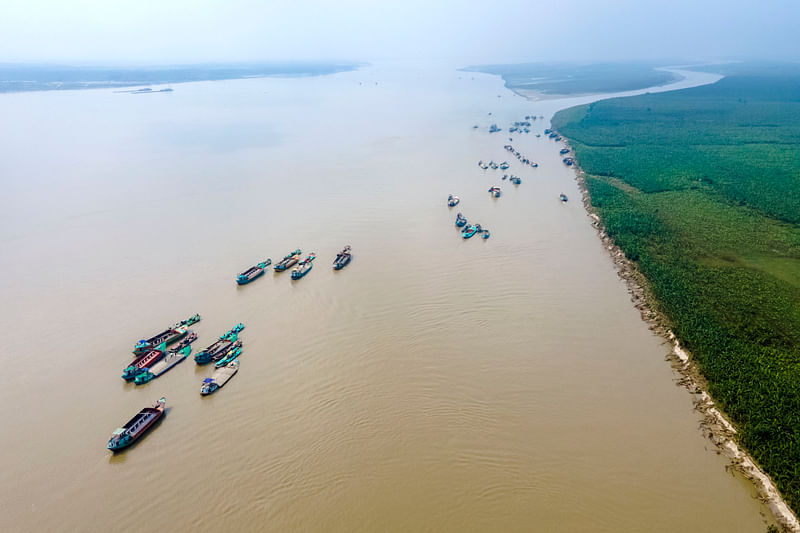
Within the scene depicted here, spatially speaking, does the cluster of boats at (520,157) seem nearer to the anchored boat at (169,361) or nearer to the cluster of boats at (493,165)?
the cluster of boats at (493,165)

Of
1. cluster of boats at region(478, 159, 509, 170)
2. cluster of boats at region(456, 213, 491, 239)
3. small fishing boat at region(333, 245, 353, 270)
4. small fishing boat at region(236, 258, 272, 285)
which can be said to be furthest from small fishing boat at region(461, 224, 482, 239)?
cluster of boats at region(478, 159, 509, 170)

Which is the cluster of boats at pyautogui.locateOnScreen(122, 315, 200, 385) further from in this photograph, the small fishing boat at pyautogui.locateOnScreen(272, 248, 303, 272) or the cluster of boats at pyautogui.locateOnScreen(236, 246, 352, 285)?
the small fishing boat at pyautogui.locateOnScreen(272, 248, 303, 272)

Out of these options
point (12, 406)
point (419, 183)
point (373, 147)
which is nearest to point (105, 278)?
point (12, 406)

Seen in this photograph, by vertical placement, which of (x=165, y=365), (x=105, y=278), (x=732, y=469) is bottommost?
(x=732, y=469)

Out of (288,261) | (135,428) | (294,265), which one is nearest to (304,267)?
(294,265)

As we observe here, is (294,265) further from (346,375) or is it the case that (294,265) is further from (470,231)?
(470,231)

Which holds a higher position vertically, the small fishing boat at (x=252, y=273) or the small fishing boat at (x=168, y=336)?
the small fishing boat at (x=252, y=273)

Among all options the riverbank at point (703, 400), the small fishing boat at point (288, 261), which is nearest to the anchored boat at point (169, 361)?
the small fishing boat at point (288, 261)

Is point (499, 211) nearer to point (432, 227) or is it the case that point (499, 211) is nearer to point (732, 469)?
point (432, 227)
